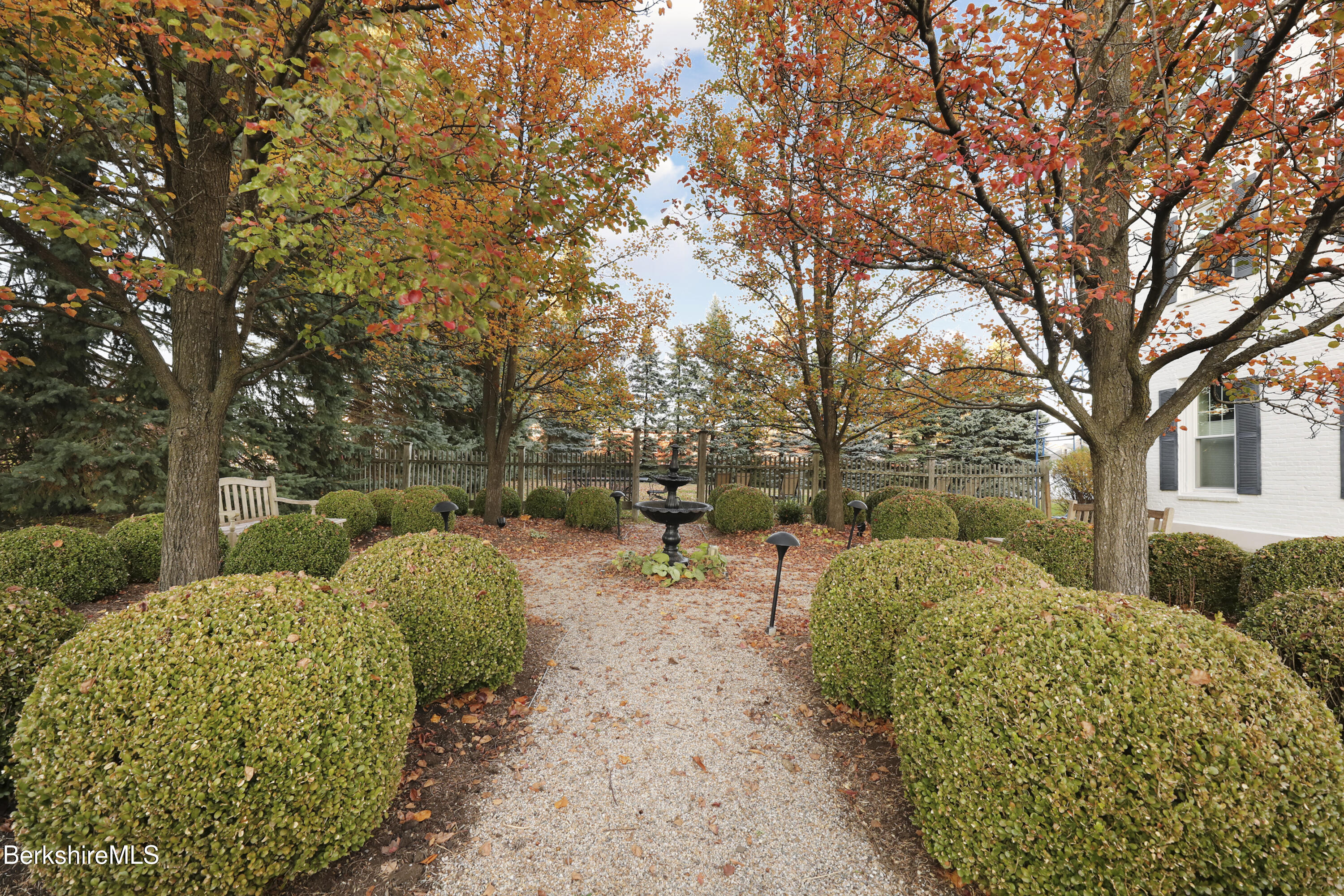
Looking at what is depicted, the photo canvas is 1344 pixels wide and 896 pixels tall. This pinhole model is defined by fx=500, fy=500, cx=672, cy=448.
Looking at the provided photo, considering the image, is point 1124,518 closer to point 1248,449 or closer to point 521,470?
point 1248,449

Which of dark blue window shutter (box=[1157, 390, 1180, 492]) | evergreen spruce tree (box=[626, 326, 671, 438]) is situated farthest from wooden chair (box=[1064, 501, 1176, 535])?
evergreen spruce tree (box=[626, 326, 671, 438])

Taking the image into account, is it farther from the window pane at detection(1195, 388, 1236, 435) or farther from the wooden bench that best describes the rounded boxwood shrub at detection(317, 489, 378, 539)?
the window pane at detection(1195, 388, 1236, 435)

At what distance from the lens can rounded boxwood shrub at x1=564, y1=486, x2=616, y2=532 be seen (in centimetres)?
998

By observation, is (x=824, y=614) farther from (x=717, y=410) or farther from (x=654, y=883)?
(x=717, y=410)

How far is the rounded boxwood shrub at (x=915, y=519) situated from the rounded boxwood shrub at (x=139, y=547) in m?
8.67

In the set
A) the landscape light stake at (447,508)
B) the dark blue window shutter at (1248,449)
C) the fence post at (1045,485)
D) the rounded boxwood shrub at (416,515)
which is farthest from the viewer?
the fence post at (1045,485)

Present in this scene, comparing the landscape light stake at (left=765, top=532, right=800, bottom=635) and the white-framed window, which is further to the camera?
the white-framed window

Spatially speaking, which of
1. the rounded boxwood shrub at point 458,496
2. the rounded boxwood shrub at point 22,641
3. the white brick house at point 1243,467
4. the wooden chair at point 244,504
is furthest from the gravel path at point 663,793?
the white brick house at point 1243,467

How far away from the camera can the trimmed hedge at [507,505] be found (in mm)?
11070

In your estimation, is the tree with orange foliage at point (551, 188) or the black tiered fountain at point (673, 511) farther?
the black tiered fountain at point (673, 511)

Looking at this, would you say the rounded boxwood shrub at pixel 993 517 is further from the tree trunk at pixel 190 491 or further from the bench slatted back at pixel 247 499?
the bench slatted back at pixel 247 499

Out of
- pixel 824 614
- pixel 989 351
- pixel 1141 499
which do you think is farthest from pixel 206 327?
pixel 989 351

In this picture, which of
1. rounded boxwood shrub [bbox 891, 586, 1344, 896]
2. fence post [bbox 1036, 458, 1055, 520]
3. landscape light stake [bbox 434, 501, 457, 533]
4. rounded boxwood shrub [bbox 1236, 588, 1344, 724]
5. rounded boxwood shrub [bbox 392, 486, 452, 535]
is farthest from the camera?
fence post [bbox 1036, 458, 1055, 520]

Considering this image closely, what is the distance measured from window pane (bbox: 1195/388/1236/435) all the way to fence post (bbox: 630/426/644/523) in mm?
10339
